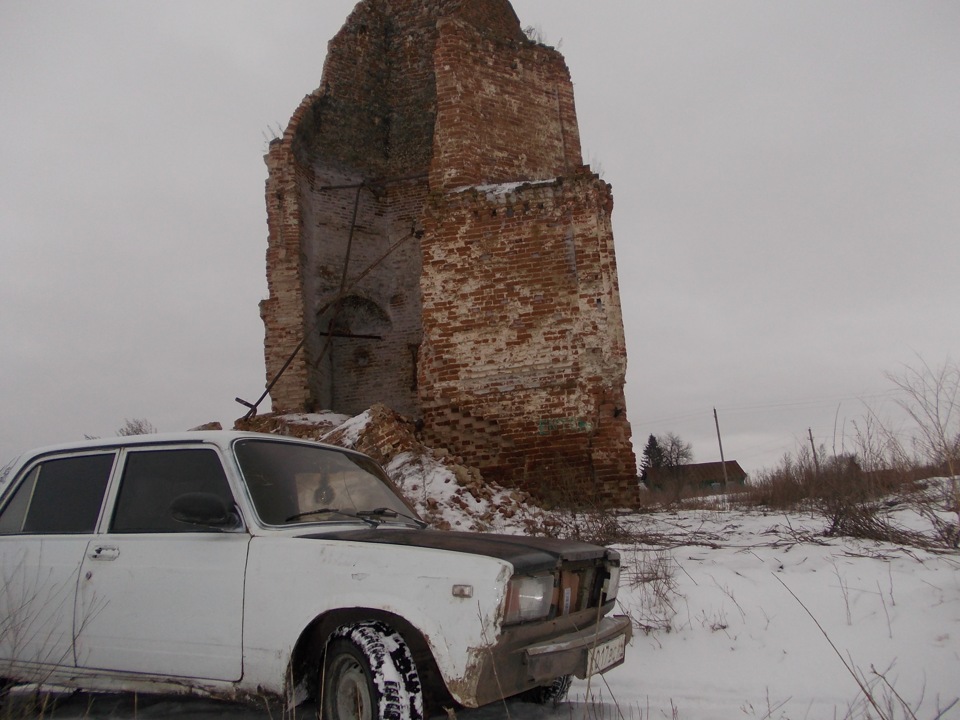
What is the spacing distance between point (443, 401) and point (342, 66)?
8226 mm

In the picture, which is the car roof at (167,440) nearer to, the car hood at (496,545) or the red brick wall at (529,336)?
the car hood at (496,545)

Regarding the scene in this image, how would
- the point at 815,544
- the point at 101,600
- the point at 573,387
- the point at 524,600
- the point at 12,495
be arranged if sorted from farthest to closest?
1. the point at 573,387
2. the point at 815,544
3. the point at 12,495
4. the point at 101,600
5. the point at 524,600

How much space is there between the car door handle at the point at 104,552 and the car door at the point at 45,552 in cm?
8

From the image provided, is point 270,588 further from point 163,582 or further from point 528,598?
point 528,598

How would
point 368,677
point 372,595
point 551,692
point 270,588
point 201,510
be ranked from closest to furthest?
point 368,677 → point 372,595 → point 270,588 → point 201,510 → point 551,692

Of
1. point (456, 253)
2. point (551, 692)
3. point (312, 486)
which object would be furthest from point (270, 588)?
point (456, 253)

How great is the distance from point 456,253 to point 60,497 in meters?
6.44

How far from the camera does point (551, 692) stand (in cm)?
288

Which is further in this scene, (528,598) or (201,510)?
(201,510)

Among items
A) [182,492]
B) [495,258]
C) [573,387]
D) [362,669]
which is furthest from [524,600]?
[495,258]

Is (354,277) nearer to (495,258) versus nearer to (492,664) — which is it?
(495,258)

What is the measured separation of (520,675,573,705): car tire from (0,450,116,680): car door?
6.33 feet

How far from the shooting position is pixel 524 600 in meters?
2.36

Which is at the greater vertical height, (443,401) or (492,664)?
(443,401)
